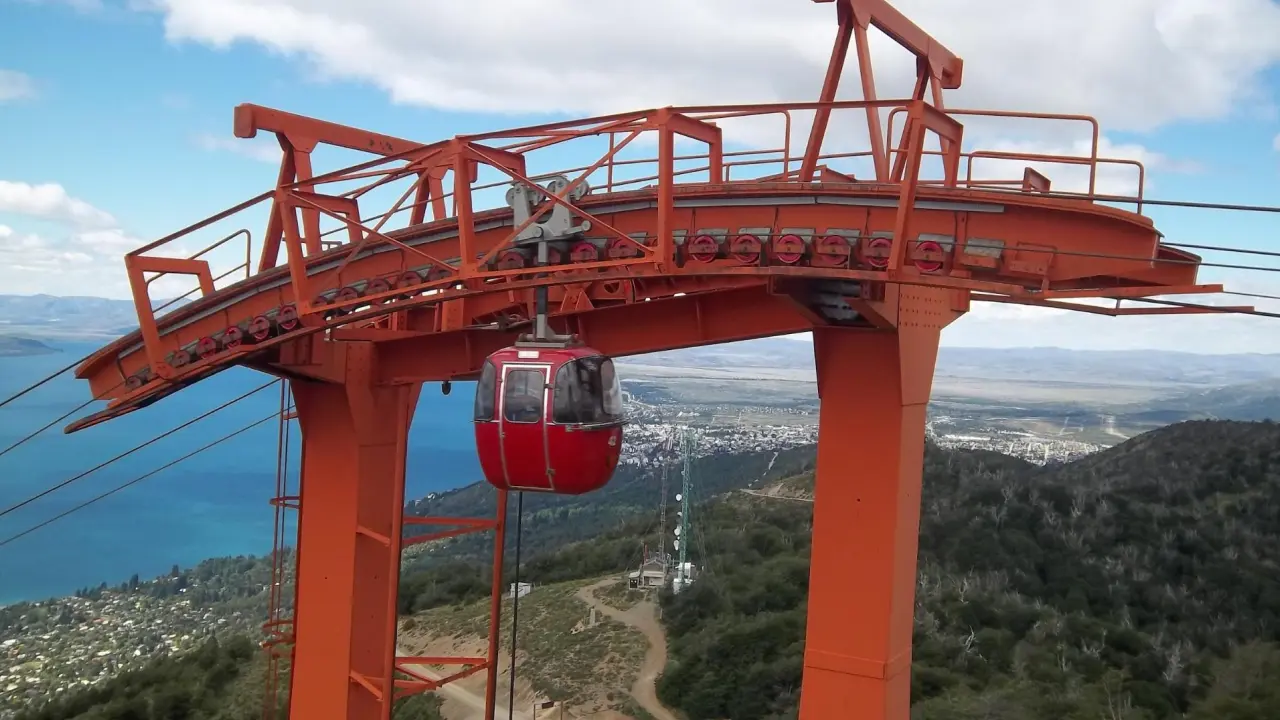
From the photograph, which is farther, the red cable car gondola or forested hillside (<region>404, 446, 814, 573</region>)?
forested hillside (<region>404, 446, 814, 573</region>)

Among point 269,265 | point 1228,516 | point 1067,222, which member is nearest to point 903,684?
point 1067,222

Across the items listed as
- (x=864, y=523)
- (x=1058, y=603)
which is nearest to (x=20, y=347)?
(x=1058, y=603)

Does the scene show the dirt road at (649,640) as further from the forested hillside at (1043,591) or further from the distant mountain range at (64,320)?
the distant mountain range at (64,320)

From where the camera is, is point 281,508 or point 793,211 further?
point 281,508

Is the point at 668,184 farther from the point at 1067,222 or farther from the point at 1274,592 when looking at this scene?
the point at 1274,592

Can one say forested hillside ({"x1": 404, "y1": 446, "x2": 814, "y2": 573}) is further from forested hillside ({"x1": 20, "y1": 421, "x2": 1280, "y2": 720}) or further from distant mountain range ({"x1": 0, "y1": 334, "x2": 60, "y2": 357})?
distant mountain range ({"x1": 0, "y1": 334, "x2": 60, "y2": 357})

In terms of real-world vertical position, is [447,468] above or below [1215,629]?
below

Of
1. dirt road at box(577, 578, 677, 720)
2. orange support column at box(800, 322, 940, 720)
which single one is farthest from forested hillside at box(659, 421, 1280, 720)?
orange support column at box(800, 322, 940, 720)

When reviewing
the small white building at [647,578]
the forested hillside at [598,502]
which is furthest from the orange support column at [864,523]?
the forested hillside at [598,502]
